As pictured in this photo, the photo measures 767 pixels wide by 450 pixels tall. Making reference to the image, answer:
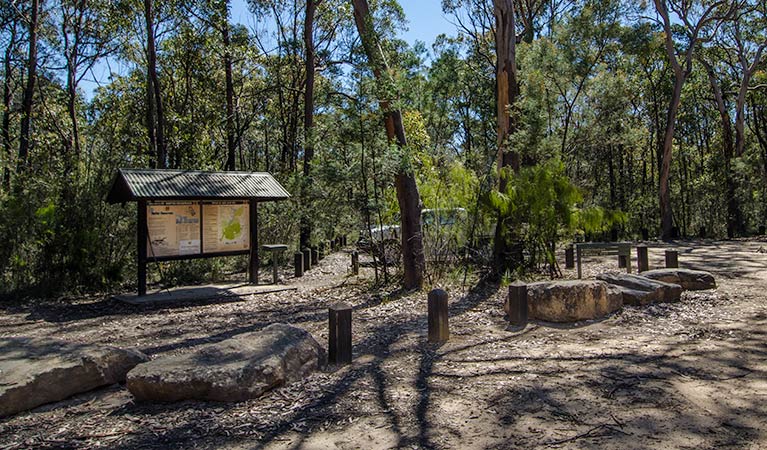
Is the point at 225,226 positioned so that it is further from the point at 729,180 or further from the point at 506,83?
the point at 729,180

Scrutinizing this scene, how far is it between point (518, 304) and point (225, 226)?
278 inches

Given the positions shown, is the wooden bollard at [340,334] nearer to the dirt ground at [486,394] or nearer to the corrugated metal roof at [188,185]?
the dirt ground at [486,394]

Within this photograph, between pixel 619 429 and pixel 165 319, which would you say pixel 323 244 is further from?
pixel 619 429

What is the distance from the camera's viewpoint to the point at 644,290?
7.60 metres

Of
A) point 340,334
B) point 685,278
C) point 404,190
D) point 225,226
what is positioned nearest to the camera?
point 340,334

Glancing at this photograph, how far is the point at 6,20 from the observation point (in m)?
18.5

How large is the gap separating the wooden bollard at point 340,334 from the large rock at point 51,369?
190cm

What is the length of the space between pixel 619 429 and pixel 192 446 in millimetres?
2925

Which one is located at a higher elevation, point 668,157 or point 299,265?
point 668,157

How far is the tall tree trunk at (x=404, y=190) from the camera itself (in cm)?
988

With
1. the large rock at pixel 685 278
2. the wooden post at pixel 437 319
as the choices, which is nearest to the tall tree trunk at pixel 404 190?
the wooden post at pixel 437 319

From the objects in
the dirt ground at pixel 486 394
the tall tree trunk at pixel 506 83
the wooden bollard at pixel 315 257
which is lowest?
the dirt ground at pixel 486 394

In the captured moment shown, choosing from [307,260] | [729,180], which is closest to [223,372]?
[307,260]

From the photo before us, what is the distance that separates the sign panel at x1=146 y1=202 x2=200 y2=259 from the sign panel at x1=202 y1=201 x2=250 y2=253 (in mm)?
200
